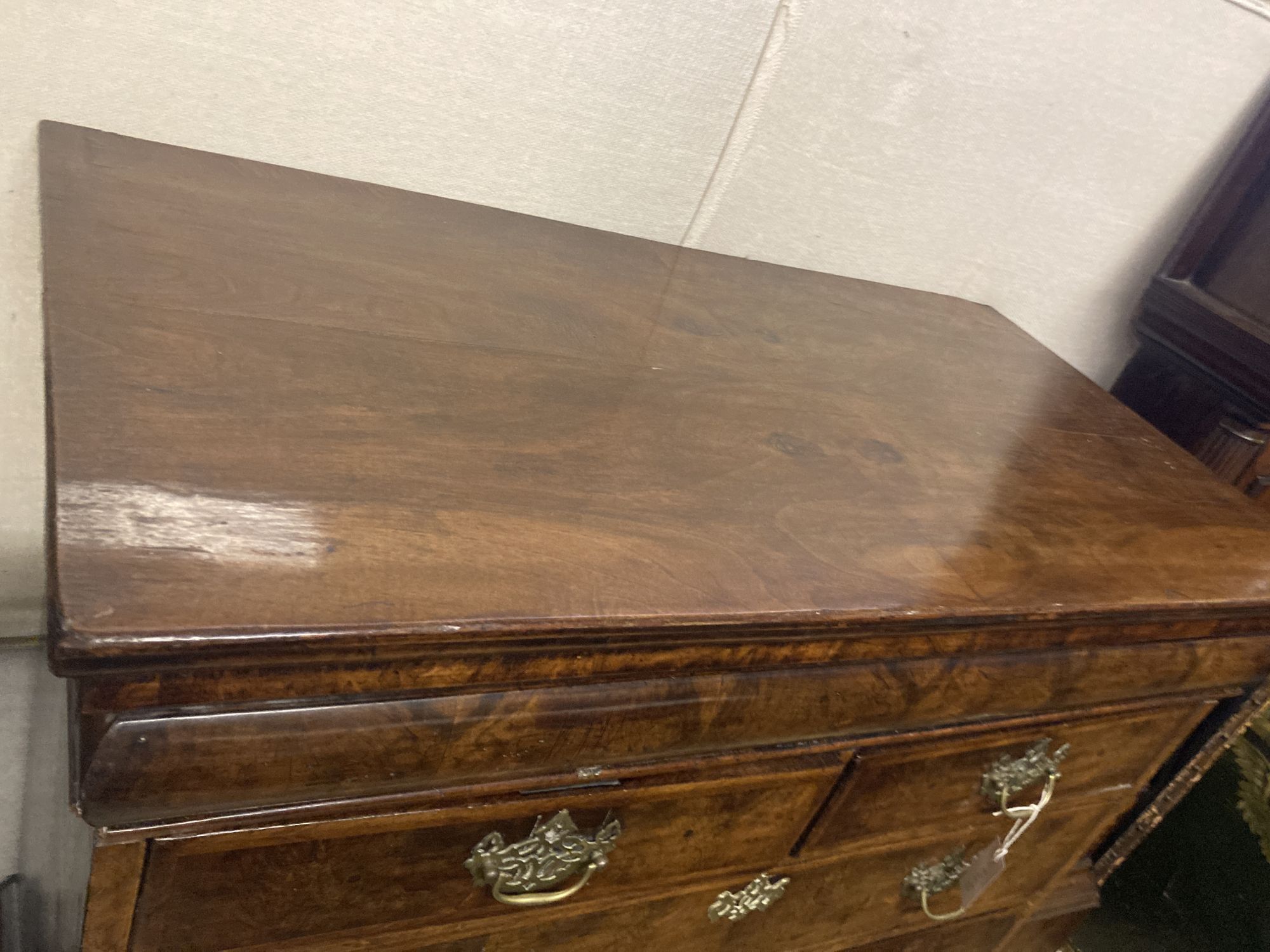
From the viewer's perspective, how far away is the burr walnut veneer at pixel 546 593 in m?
0.44

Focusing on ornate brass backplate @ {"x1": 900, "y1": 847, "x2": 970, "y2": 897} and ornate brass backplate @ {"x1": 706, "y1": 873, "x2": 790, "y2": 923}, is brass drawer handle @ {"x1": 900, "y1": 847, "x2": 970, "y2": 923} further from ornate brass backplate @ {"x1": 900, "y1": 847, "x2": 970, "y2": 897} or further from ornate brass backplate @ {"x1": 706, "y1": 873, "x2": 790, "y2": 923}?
ornate brass backplate @ {"x1": 706, "y1": 873, "x2": 790, "y2": 923}

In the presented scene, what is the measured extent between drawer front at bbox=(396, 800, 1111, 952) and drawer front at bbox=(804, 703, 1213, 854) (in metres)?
0.04

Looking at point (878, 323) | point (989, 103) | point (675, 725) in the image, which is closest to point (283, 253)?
point (675, 725)

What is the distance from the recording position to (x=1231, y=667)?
81 centimetres

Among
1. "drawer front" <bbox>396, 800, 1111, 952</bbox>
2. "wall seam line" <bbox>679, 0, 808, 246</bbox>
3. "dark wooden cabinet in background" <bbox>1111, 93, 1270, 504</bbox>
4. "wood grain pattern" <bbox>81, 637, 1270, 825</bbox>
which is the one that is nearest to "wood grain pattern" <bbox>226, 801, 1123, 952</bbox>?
"drawer front" <bbox>396, 800, 1111, 952</bbox>

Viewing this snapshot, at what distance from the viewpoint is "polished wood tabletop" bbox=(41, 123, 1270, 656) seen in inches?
17.1

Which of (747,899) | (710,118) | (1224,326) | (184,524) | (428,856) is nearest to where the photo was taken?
(184,524)

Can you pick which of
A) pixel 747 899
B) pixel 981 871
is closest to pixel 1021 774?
pixel 981 871

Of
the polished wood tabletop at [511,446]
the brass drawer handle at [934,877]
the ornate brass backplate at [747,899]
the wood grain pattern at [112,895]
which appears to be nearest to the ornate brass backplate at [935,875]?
the brass drawer handle at [934,877]

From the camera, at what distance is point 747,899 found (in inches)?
28.8

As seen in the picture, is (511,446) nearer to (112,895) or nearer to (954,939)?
(112,895)

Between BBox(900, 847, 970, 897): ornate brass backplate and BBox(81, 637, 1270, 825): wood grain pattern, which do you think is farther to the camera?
BBox(900, 847, 970, 897): ornate brass backplate

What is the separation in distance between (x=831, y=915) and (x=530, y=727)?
44cm

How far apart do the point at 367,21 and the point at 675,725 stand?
613mm
